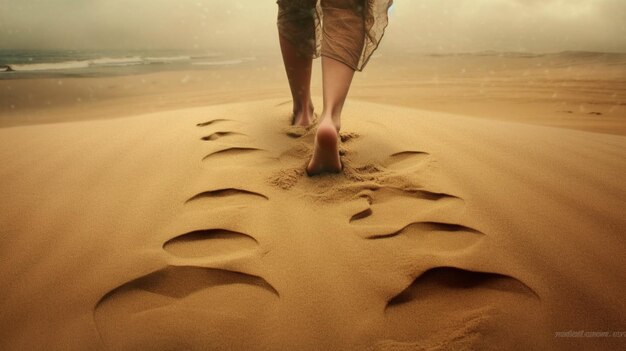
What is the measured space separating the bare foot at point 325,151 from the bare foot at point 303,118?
487mm

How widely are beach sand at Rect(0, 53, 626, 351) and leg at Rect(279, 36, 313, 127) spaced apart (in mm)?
182

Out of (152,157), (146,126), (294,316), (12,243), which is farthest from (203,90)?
(294,316)

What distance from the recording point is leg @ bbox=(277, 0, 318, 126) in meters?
1.50

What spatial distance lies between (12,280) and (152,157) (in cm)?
61

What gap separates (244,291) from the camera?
72 centimetres

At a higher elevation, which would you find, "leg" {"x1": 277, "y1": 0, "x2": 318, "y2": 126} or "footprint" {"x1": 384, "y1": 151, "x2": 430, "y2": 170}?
"leg" {"x1": 277, "y1": 0, "x2": 318, "y2": 126}

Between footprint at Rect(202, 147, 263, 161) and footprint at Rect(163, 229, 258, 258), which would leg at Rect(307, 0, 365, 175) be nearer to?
footprint at Rect(202, 147, 263, 161)

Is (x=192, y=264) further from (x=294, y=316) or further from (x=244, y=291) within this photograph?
(x=294, y=316)

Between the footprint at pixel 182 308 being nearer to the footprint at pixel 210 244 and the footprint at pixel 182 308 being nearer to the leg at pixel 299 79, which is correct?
the footprint at pixel 210 244

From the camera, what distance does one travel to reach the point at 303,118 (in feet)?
5.34

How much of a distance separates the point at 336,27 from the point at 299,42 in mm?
286

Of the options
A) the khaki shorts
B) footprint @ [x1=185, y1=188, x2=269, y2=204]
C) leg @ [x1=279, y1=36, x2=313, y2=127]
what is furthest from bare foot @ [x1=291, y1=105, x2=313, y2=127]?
footprint @ [x1=185, y1=188, x2=269, y2=204]

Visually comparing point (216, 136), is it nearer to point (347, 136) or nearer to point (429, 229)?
point (347, 136)

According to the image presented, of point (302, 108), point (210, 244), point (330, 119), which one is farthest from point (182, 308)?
point (302, 108)
